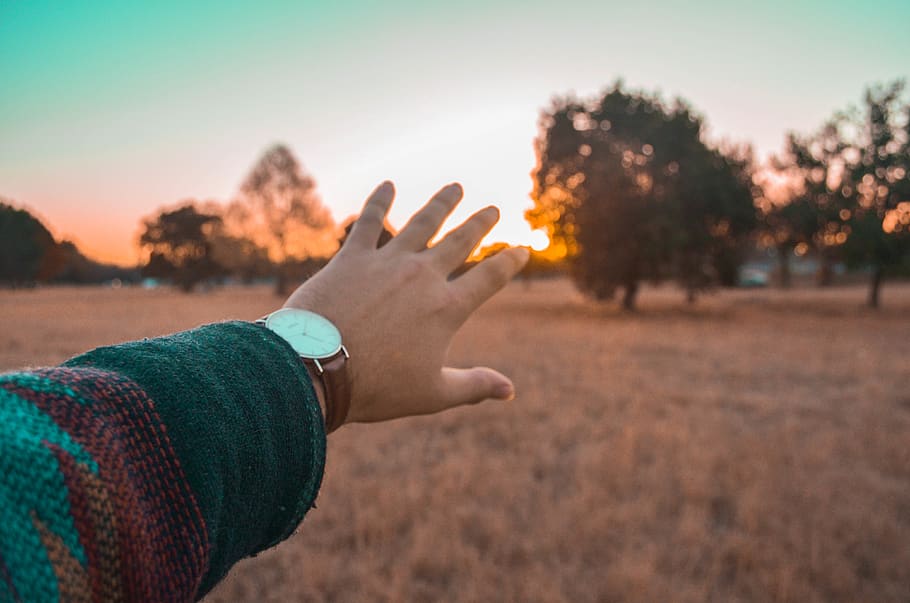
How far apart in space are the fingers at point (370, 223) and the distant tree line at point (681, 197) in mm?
17370

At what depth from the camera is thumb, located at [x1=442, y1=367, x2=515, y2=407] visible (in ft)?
4.62

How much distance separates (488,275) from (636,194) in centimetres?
1869

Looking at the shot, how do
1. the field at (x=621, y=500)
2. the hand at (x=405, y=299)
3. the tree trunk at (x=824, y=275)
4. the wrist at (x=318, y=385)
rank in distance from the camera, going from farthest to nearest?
the tree trunk at (x=824, y=275) → the field at (x=621, y=500) → the hand at (x=405, y=299) → the wrist at (x=318, y=385)

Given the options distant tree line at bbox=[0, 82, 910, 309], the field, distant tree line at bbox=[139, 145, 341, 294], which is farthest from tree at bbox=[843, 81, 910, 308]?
distant tree line at bbox=[139, 145, 341, 294]

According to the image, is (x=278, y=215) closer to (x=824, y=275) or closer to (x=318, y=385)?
(x=318, y=385)

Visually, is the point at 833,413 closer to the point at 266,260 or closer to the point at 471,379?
the point at 471,379

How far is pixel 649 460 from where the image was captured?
4.80m

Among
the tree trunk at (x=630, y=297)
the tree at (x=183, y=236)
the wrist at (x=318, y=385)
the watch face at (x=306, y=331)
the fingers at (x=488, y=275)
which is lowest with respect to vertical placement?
the tree trunk at (x=630, y=297)

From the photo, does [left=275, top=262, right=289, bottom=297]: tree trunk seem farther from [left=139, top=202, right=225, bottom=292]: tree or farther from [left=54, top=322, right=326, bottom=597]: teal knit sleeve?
[left=54, top=322, right=326, bottom=597]: teal knit sleeve

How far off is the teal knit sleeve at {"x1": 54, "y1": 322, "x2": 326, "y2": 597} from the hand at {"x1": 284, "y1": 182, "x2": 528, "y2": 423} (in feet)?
0.82

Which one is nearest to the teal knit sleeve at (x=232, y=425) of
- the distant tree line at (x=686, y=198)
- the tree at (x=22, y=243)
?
the tree at (x=22, y=243)

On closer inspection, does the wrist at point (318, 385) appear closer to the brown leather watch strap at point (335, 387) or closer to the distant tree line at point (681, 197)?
the brown leather watch strap at point (335, 387)

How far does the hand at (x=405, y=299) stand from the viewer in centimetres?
130

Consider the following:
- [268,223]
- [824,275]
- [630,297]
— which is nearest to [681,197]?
[630,297]
